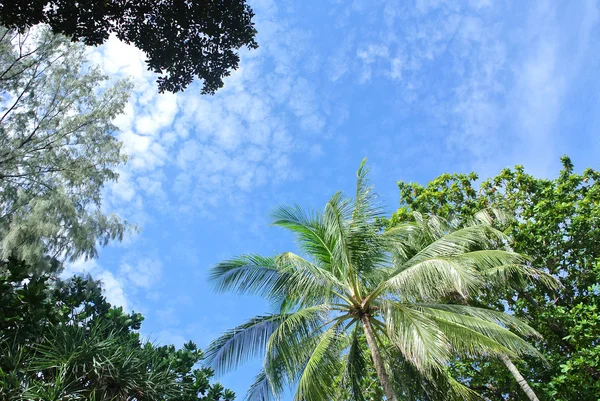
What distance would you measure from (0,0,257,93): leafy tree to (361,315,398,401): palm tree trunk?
5124 mm

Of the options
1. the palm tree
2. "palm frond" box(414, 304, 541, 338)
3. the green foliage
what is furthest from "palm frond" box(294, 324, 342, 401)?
the green foliage

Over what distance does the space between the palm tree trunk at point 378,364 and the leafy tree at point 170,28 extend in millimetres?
5124

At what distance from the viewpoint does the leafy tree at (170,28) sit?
19.0 ft

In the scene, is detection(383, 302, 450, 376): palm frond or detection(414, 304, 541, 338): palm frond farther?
detection(414, 304, 541, 338): palm frond

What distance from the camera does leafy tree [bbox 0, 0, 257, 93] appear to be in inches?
228

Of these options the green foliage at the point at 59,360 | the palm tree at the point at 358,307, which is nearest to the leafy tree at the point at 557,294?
the palm tree at the point at 358,307

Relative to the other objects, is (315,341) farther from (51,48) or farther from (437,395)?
(51,48)

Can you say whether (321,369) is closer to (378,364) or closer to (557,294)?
(378,364)

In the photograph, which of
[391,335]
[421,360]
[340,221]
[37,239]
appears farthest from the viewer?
[37,239]

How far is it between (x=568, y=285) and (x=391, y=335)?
7.90 meters

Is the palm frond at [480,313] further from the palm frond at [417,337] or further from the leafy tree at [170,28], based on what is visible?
the leafy tree at [170,28]

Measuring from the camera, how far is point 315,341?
28.8ft

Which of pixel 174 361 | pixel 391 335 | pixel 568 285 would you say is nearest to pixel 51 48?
pixel 174 361

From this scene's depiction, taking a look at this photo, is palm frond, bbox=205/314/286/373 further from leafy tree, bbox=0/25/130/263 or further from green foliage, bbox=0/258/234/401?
leafy tree, bbox=0/25/130/263
